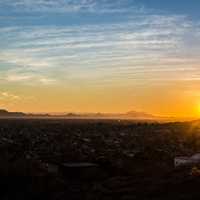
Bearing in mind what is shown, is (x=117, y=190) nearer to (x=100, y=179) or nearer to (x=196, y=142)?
(x=100, y=179)

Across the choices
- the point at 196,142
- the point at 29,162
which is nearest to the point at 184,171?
the point at 29,162

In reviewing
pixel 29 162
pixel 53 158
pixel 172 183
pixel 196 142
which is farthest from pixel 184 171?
pixel 196 142

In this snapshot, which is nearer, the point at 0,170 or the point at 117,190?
the point at 117,190

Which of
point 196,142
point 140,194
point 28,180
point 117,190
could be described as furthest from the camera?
point 196,142

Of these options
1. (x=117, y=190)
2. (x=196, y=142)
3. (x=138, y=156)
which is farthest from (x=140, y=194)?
(x=196, y=142)

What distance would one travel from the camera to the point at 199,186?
18844 millimetres

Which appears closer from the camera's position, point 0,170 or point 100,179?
point 0,170

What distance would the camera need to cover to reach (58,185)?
21312 mm

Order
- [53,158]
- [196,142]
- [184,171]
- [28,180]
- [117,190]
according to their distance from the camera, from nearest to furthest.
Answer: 1. [117,190]
2. [28,180]
3. [184,171]
4. [53,158]
5. [196,142]

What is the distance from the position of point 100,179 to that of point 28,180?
14.5ft

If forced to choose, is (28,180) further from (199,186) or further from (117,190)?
(199,186)

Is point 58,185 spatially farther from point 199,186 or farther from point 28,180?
point 199,186

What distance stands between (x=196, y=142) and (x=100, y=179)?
2067 cm

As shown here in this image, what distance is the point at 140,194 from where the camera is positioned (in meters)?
18.7
